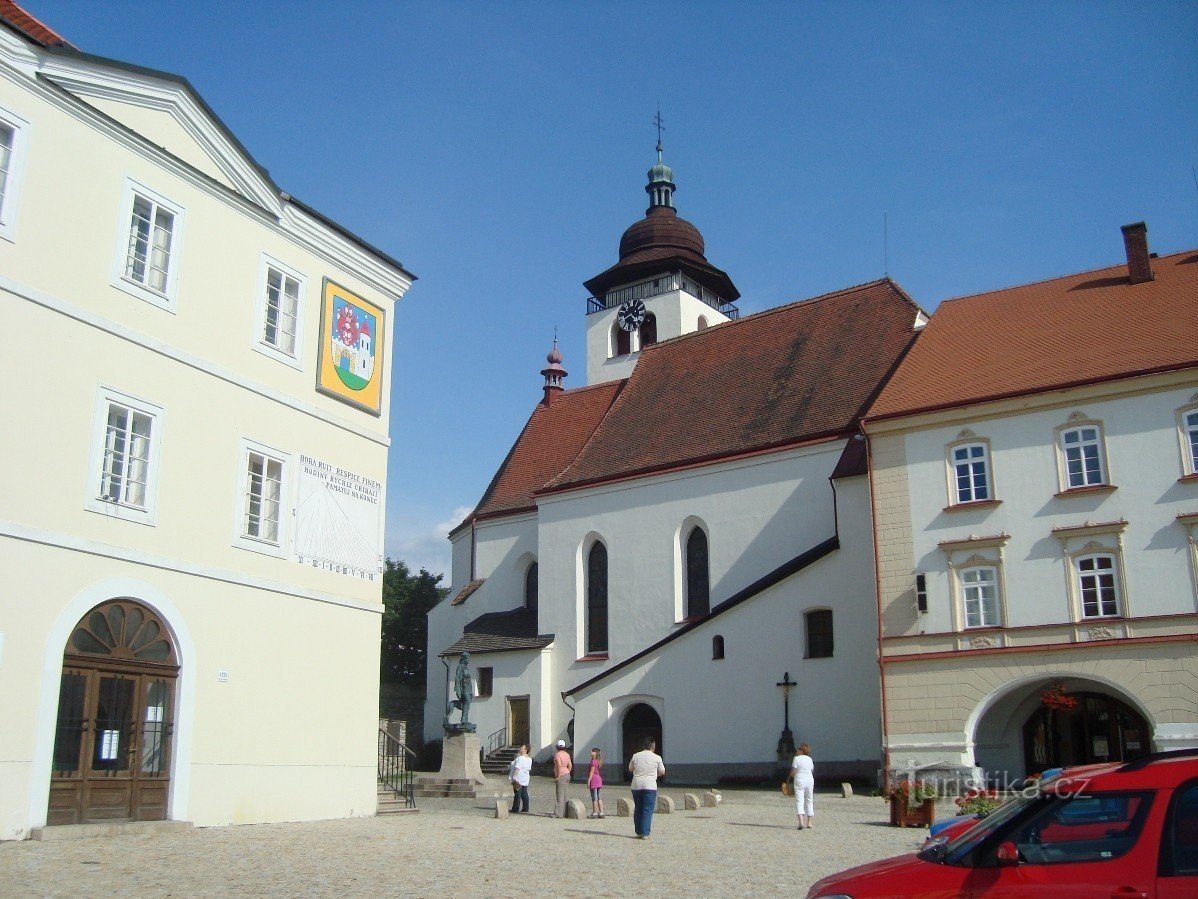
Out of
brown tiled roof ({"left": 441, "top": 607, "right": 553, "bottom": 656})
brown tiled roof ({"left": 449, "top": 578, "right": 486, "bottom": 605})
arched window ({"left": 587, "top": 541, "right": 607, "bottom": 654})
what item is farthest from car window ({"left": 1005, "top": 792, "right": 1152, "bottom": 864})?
brown tiled roof ({"left": 449, "top": 578, "right": 486, "bottom": 605})

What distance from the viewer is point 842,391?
3297cm

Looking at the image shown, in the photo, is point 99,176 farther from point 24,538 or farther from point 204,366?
point 24,538

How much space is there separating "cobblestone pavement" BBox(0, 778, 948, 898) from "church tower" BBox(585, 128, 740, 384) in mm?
32412

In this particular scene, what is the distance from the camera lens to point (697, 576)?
3444 cm

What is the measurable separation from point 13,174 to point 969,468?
19.4 metres

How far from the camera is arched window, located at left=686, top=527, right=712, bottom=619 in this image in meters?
34.2

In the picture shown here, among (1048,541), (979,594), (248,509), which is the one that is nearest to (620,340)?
(979,594)

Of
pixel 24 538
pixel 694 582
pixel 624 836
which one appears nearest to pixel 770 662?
pixel 694 582

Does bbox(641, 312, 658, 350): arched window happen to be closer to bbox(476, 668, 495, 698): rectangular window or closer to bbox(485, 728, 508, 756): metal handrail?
bbox(476, 668, 495, 698): rectangular window

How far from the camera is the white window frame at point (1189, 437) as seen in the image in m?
23.7

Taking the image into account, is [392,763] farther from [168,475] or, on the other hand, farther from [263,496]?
[168,475]

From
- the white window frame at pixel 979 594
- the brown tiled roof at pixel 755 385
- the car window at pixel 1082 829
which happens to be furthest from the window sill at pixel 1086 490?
the car window at pixel 1082 829

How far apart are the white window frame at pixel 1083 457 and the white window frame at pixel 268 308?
15674 mm

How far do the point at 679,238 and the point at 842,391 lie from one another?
21177mm
